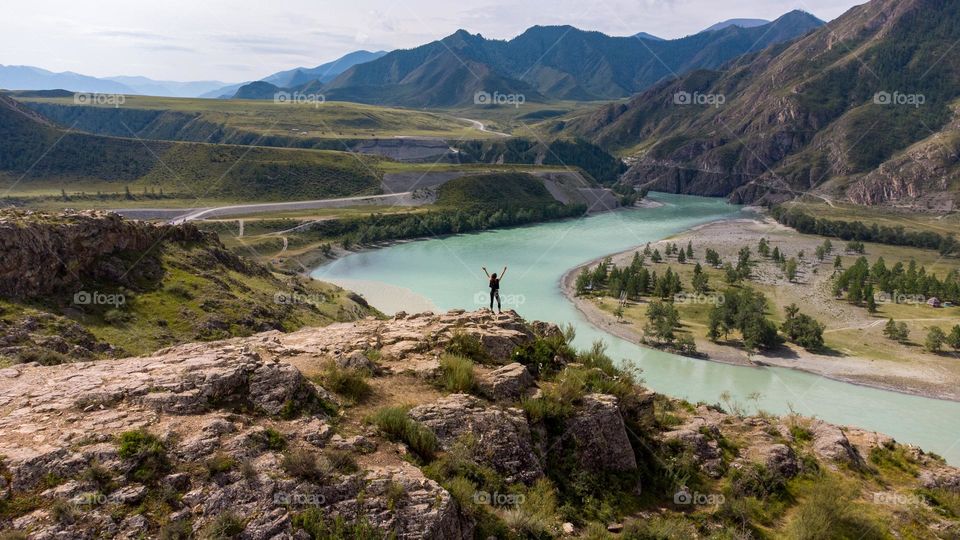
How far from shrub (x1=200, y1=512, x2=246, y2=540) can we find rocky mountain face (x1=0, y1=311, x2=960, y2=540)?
0.03 meters

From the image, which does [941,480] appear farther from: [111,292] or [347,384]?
[111,292]

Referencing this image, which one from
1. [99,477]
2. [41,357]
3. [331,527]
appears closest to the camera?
[99,477]

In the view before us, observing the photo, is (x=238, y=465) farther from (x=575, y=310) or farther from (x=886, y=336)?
(x=886, y=336)

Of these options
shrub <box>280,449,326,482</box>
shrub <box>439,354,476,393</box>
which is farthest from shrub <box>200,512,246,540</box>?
shrub <box>439,354,476,393</box>

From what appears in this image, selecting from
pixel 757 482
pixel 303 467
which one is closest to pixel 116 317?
pixel 303 467

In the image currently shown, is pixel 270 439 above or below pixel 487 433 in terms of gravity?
above

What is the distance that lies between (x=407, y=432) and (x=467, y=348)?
3.94 metres

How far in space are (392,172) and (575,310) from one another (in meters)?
87.4

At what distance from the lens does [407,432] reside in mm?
11852

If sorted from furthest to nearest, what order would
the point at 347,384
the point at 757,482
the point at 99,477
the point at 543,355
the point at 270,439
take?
1. the point at 543,355
2. the point at 757,482
3. the point at 347,384
4. the point at 270,439
5. the point at 99,477

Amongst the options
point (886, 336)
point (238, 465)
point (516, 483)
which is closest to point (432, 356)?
point (516, 483)

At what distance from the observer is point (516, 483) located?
40.2 ft

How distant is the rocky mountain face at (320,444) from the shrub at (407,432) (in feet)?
0.16

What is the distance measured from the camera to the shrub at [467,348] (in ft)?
50.0
